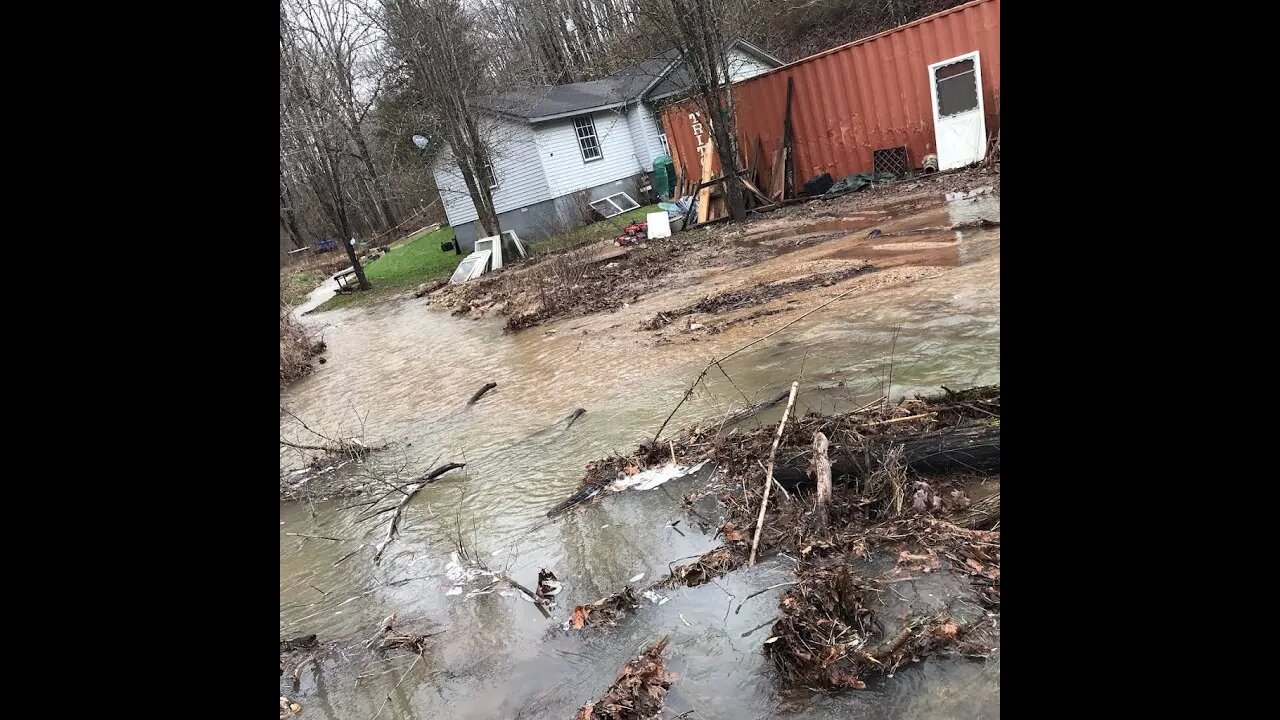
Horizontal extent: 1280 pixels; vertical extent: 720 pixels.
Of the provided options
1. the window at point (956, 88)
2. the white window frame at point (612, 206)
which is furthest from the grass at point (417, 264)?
the window at point (956, 88)

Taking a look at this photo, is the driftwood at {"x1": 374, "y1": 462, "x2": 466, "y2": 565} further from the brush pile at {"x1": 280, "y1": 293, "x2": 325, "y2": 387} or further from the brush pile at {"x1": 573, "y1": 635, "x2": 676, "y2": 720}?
the brush pile at {"x1": 280, "y1": 293, "x2": 325, "y2": 387}

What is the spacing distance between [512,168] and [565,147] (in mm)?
2206

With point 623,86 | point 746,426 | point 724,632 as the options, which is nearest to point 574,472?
point 746,426

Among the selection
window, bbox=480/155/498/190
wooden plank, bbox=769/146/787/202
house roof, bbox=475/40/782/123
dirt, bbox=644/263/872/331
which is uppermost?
house roof, bbox=475/40/782/123

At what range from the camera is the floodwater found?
3.49 metres

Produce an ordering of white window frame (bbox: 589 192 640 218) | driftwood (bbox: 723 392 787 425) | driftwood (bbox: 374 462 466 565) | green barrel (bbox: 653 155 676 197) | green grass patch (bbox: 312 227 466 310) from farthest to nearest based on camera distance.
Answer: green barrel (bbox: 653 155 676 197) < white window frame (bbox: 589 192 640 218) < green grass patch (bbox: 312 227 466 310) < driftwood (bbox: 723 392 787 425) < driftwood (bbox: 374 462 466 565)

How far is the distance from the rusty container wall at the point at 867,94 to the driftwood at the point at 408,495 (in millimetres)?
13823

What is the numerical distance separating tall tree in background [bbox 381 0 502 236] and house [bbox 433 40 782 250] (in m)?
2.06

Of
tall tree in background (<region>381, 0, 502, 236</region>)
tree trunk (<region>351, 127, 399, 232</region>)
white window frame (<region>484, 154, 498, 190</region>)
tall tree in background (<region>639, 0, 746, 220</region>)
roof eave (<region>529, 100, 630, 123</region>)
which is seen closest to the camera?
tall tree in background (<region>639, 0, 746, 220</region>)

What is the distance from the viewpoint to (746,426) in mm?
5812

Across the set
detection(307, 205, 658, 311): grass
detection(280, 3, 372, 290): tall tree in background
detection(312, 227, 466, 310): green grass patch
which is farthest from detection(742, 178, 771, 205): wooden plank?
detection(280, 3, 372, 290): tall tree in background

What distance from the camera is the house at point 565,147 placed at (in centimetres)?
2641
